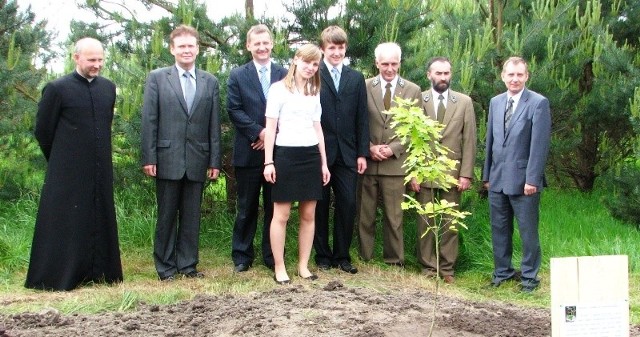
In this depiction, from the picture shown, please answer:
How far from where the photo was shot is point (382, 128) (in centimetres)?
671

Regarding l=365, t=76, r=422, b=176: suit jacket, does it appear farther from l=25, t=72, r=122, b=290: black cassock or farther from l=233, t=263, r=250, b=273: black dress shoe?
l=25, t=72, r=122, b=290: black cassock

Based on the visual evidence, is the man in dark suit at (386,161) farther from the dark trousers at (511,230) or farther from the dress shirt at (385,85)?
the dark trousers at (511,230)

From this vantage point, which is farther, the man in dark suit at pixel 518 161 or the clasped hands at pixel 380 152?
the clasped hands at pixel 380 152

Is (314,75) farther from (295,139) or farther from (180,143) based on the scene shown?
(180,143)

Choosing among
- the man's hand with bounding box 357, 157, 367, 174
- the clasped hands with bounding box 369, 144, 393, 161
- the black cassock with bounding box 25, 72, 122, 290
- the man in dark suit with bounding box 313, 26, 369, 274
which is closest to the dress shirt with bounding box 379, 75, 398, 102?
the man in dark suit with bounding box 313, 26, 369, 274

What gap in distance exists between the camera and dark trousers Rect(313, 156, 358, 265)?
21.4 feet

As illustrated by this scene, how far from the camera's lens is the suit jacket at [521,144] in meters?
6.07

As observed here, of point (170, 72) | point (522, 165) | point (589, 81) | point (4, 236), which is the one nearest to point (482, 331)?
point (522, 165)

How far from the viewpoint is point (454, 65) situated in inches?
289

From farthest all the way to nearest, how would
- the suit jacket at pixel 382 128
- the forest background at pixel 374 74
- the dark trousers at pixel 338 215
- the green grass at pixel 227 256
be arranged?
1. the forest background at pixel 374 74
2. the suit jacket at pixel 382 128
3. the dark trousers at pixel 338 215
4. the green grass at pixel 227 256

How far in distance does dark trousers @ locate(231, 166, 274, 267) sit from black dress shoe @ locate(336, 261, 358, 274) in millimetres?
562

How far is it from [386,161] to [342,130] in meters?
0.48

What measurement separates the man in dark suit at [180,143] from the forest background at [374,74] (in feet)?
1.86

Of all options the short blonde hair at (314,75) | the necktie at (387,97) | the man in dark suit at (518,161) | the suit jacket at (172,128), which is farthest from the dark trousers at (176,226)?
the man in dark suit at (518,161)
